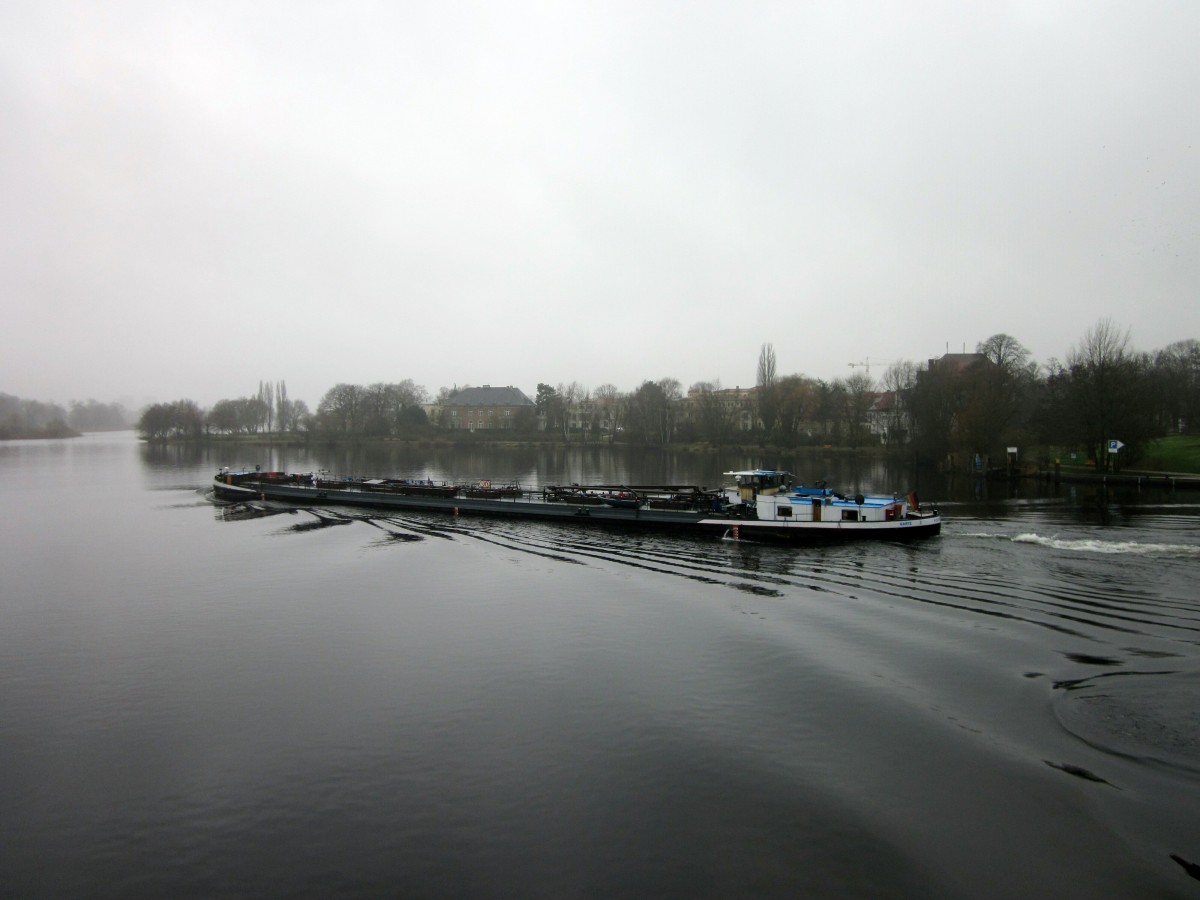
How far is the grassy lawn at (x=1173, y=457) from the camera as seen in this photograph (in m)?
67.2

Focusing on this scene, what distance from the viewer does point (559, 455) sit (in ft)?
422

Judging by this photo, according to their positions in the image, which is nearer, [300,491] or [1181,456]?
[300,491]

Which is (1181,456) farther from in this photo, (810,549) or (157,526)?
(157,526)

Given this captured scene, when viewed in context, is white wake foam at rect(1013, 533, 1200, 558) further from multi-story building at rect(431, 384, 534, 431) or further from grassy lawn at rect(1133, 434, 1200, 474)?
multi-story building at rect(431, 384, 534, 431)

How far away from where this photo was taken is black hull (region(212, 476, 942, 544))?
3659cm

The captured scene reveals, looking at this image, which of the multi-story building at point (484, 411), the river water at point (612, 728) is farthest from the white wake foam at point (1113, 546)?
the multi-story building at point (484, 411)

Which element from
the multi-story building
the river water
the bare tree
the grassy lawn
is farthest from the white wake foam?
the multi-story building

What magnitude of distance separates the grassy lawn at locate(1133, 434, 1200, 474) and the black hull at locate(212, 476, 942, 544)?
47.3 meters

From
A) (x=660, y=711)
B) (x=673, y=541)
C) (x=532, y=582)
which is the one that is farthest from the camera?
(x=673, y=541)

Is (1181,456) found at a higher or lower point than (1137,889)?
higher

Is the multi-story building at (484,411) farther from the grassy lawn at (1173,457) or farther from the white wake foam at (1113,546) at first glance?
the white wake foam at (1113,546)

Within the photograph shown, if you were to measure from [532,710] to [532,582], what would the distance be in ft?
42.9

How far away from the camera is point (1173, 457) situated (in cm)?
7131

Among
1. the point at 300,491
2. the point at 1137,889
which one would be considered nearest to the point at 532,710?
the point at 1137,889
